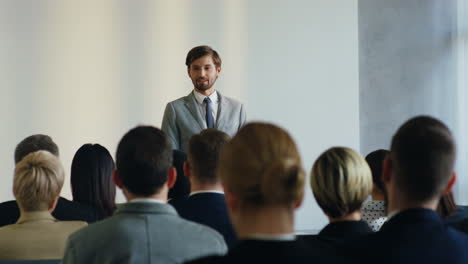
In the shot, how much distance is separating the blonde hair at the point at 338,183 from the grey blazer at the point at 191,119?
9.00ft

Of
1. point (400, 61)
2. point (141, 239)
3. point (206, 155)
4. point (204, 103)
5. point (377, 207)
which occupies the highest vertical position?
point (400, 61)

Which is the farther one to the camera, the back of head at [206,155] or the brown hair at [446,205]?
the back of head at [206,155]

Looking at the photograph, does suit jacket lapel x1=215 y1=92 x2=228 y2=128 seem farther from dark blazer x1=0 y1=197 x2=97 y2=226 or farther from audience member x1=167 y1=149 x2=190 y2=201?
dark blazer x1=0 y1=197 x2=97 y2=226

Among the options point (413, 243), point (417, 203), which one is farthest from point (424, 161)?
point (413, 243)

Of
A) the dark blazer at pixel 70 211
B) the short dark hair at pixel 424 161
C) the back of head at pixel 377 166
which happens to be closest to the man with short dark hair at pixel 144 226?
the short dark hair at pixel 424 161

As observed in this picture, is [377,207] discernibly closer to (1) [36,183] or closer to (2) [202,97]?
(1) [36,183]

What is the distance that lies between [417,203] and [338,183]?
419mm

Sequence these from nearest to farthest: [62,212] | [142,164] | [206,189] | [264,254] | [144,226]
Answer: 1. [264,254]
2. [144,226]
3. [142,164]
4. [206,189]
5. [62,212]

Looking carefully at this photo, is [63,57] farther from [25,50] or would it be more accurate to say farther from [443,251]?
[443,251]

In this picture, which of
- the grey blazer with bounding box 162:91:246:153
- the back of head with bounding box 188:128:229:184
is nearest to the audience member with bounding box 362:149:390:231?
the back of head with bounding box 188:128:229:184

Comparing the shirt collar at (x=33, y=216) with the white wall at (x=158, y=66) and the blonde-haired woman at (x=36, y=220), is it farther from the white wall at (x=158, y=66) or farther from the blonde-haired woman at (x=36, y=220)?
the white wall at (x=158, y=66)

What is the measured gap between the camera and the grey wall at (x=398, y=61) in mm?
7809

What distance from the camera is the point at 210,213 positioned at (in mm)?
2611

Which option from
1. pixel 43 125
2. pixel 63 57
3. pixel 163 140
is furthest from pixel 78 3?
pixel 163 140
